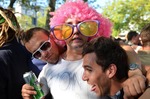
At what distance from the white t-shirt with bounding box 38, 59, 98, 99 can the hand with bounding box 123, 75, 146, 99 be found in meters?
0.58

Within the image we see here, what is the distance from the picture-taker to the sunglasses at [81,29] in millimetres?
2803

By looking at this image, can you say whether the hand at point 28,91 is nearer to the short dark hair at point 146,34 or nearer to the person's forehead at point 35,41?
the person's forehead at point 35,41

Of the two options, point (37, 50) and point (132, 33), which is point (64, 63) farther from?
point (132, 33)

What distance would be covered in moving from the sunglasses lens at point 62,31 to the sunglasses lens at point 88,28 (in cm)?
10

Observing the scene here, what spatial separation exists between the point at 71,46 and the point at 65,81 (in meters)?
0.32

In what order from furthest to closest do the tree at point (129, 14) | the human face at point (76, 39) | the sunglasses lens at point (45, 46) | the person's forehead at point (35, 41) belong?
the tree at point (129, 14) → the person's forehead at point (35, 41) → the sunglasses lens at point (45, 46) → the human face at point (76, 39)

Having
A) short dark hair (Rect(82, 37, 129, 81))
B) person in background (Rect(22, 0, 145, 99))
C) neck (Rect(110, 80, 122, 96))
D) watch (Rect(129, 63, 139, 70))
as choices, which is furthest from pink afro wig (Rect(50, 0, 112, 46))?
neck (Rect(110, 80, 122, 96))

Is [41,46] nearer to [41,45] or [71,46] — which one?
[41,45]

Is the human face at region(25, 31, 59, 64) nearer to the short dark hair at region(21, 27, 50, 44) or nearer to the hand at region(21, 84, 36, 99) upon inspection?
the short dark hair at region(21, 27, 50, 44)

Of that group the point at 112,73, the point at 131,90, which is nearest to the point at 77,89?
the point at 112,73

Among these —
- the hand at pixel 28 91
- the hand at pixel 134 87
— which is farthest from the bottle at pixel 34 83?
the hand at pixel 134 87

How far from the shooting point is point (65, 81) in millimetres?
2725

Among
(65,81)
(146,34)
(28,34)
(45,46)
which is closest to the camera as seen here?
(65,81)

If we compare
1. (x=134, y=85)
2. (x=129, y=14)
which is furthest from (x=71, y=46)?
(x=129, y=14)
